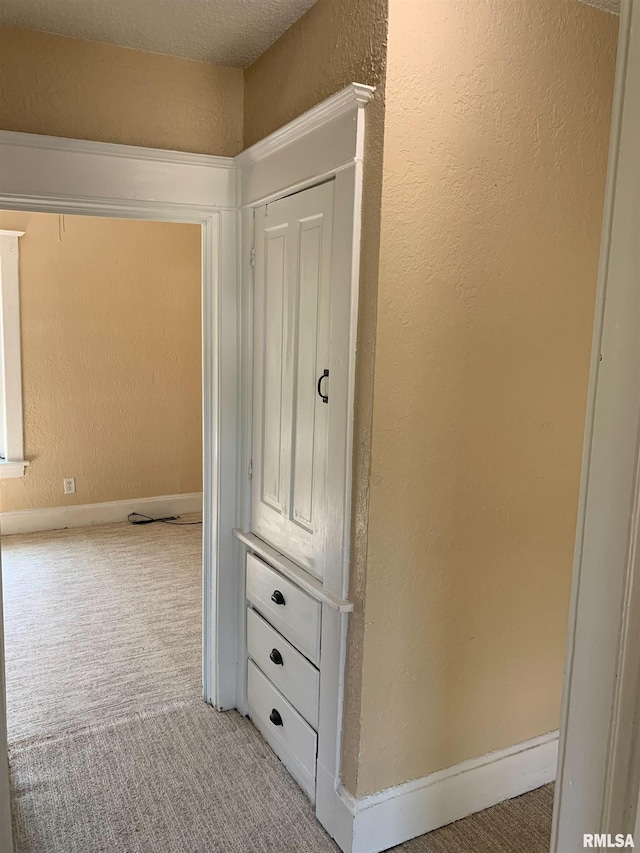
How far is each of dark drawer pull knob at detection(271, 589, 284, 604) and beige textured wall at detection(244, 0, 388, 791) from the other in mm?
405

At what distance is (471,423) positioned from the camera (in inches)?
74.9

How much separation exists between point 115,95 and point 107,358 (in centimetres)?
284

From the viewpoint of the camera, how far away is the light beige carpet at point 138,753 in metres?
1.97

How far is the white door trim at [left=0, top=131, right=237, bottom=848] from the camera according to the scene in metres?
2.11

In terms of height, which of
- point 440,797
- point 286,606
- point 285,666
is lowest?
point 440,797

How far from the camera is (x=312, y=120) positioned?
1.86 metres

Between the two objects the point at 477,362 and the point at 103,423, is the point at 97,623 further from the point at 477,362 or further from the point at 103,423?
the point at 477,362

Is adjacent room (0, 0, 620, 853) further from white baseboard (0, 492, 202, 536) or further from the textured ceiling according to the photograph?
white baseboard (0, 492, 202, 536)

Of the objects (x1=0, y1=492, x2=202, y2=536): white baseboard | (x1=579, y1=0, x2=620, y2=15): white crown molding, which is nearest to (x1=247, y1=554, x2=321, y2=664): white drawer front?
(x1=579, y1=0, x2=620, y2=15): white crown molding

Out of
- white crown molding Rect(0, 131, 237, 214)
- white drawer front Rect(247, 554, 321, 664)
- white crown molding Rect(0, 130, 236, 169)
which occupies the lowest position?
white drawer front Rect(247, 554, 321, 664)

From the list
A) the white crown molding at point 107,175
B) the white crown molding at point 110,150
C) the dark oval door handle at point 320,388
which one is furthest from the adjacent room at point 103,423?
the white crown molding at point 110,150

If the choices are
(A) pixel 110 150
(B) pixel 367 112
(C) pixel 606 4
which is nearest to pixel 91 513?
(A) pixel 110 150

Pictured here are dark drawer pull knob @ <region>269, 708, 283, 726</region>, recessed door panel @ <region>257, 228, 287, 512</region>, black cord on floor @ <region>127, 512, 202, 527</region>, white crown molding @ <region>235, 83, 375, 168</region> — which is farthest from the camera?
black cord on floor @ <region>127, 512, 202, 527</region>

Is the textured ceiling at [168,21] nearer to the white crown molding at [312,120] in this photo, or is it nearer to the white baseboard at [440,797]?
the white crown molding at [312,120]
